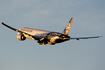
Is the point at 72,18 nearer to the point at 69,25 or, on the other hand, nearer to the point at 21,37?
the point at 69,25

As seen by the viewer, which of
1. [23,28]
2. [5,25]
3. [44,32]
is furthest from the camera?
[23,28]

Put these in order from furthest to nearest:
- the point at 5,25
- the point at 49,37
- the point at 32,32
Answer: the point at 32,32, the point at 49,37, the point at 5,25

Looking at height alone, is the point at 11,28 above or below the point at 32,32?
below

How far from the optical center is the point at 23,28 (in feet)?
249

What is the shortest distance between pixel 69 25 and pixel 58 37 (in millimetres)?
4789

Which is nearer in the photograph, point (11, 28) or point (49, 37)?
point (11, 28)

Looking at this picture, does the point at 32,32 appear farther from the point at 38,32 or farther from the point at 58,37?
the point at 58,37

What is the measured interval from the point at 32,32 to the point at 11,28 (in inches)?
575

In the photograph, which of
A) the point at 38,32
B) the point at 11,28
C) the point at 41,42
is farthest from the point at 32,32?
the point at 11,28

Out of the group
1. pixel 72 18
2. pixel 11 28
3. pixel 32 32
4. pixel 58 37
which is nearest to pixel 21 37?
pixel 32 32

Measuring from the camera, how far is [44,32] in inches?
2586

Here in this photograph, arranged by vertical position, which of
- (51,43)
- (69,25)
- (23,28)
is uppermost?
(23,28)

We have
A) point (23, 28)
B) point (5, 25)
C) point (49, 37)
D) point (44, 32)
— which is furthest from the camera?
point (23, 28)

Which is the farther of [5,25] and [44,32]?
[44,32]
